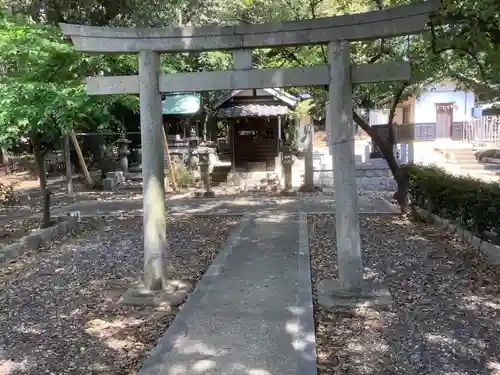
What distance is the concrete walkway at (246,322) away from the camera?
3928mm

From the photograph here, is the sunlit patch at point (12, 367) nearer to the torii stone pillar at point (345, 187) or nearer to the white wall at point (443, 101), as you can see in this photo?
the torii stone pillar at point (345, 187)

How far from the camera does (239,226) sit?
384 inches

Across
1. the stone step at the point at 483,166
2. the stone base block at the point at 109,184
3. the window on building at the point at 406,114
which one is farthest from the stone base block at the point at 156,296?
the window on building at the point at 406,114

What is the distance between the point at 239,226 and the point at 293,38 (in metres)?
5.06

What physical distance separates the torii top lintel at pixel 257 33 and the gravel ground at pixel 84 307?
9.54 feet

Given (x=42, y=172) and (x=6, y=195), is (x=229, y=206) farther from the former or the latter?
(x=6, y=195)

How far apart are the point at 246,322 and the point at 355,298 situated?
1.31m

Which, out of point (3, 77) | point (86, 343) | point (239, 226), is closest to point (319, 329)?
point (86, 343)

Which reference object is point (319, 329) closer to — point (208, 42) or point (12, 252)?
point (208, 42)

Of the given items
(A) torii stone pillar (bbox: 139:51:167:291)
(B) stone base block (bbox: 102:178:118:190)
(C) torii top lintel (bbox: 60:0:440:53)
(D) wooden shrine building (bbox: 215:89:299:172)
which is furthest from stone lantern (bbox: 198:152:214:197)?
(C) torii top lintel (bbox: 60:0:440:53)

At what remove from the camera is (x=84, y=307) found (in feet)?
18.1

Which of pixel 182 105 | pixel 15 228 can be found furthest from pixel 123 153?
pixel 15 228

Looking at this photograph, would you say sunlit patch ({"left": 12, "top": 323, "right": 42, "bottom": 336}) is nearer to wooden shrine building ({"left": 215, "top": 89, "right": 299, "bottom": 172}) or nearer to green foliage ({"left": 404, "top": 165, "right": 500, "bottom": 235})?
green foliage ({"left": 404, "top": 165, "right": 500, "bottom": 235})

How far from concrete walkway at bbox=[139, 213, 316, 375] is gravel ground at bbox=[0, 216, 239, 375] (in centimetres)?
28
